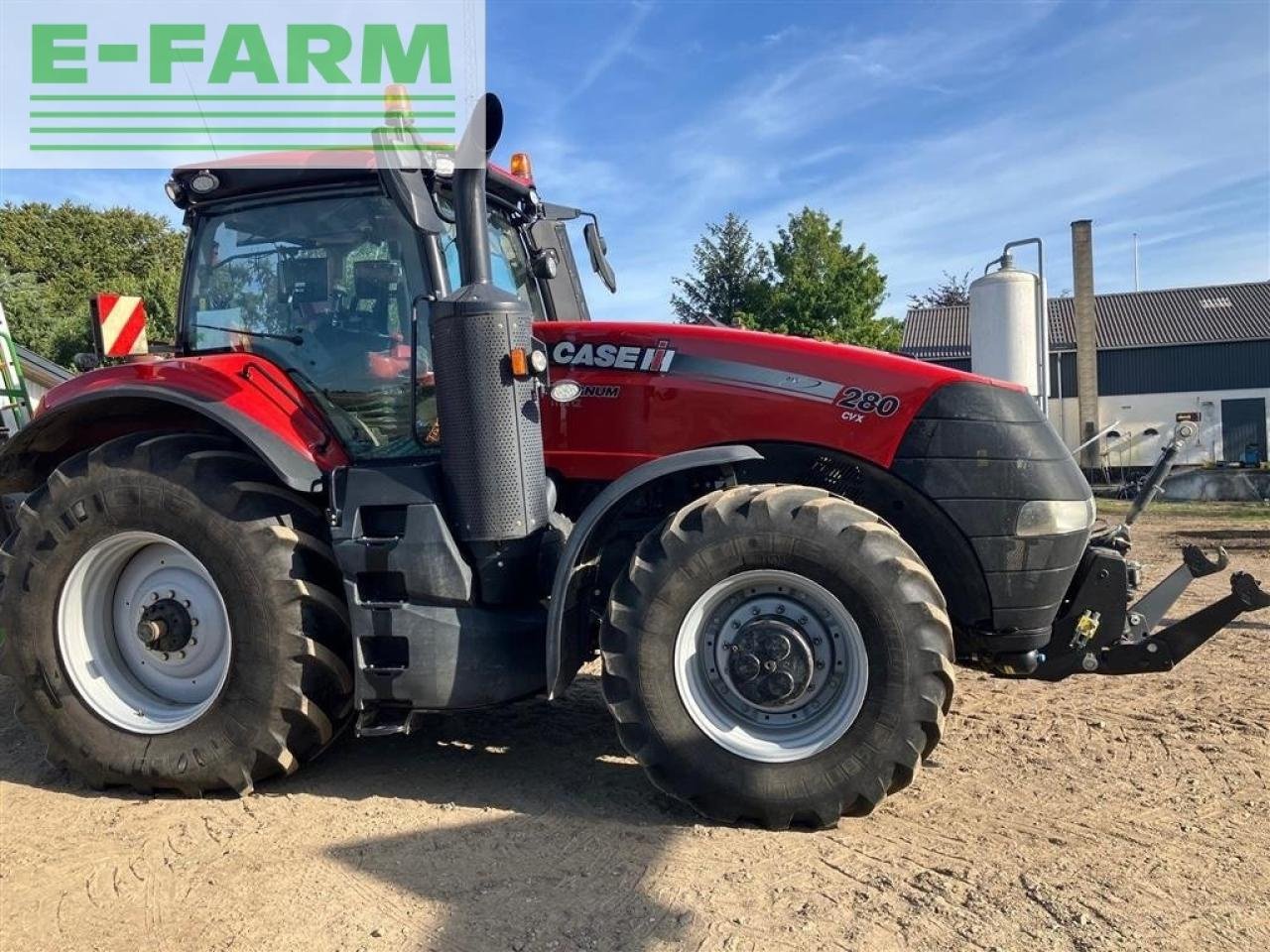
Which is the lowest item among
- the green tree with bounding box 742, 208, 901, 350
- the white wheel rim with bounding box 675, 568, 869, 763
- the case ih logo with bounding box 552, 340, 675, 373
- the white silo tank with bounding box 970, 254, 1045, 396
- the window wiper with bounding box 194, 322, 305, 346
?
the white wheel rim with bounding box 675, 568, 869, 763

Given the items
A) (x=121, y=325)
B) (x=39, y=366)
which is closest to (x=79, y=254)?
(x=39, y=366)

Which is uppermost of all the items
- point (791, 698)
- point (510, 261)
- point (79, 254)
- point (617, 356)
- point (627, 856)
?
point (79, 254)

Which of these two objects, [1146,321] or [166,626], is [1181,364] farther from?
[166,626]

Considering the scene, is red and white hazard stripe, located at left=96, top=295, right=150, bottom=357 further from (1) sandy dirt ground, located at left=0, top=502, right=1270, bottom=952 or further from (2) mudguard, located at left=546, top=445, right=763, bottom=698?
(2) mudguard, located at left=546, top=445, right=763, bottom=698

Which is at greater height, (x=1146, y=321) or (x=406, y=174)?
(x=1146, y=321)

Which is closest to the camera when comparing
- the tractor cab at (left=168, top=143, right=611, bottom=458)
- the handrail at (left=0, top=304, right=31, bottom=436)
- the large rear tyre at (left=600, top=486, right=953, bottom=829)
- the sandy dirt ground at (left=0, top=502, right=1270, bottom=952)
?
the sandy dirt ground at (left=0, top=502, right=1270, bottom=952)

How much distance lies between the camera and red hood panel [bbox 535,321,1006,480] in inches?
138

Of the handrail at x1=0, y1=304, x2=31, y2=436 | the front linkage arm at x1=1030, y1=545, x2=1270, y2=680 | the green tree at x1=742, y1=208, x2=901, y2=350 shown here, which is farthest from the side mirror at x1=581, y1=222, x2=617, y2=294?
the green tree at x1=742, y1=208, x2=901, y2=350

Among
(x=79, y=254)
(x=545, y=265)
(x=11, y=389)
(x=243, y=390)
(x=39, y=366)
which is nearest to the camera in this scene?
(x=243, y=390)

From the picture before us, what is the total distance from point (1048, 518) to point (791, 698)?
1.10 metres

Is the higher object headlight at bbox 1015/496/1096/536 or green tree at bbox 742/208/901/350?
green tree at bbox 742/208/901/350

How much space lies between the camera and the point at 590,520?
3328mm

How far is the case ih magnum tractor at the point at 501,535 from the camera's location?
3.27 metres

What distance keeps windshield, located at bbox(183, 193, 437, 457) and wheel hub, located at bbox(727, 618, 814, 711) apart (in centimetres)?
147
